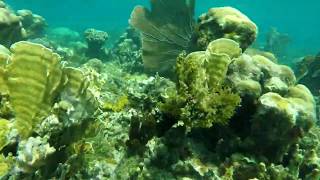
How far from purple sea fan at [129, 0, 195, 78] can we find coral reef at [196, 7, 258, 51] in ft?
4.74

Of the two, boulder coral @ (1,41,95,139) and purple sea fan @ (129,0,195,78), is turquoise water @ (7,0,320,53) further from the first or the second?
boulder coral @ (1,41,95,139)

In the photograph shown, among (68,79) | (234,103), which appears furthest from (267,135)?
(68,79)

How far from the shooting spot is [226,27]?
673cm

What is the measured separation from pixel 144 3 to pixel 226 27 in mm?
95597

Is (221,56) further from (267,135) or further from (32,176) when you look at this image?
(32,176)

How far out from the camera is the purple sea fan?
8.80 m

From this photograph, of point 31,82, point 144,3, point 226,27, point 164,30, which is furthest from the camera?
point 144,3

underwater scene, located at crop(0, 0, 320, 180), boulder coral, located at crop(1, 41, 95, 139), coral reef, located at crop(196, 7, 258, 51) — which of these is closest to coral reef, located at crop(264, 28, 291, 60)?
coral reef, located at crop(196, 7, 258, 51)

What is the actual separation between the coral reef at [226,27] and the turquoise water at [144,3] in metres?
31.3

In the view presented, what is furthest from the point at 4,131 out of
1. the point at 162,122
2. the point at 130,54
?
the point at 130,54

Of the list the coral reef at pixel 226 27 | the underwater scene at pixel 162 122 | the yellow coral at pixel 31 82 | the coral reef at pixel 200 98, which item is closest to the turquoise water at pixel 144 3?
the coral reef at pixel 226 27

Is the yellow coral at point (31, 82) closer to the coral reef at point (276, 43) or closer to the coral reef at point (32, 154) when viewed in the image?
the coral reef at point (32, 154)

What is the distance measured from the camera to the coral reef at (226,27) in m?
6.57

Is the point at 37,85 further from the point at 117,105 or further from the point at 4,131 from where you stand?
the point at 117,105
